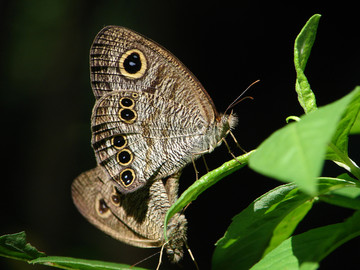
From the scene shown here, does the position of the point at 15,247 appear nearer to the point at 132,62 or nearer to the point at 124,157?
the point at 124,157

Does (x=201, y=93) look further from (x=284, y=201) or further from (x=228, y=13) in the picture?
(x=228, y=13)

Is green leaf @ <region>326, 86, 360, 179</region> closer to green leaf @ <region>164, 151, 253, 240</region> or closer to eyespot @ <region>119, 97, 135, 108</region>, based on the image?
green leaf @ <region>164, 151, 253, 240</region>

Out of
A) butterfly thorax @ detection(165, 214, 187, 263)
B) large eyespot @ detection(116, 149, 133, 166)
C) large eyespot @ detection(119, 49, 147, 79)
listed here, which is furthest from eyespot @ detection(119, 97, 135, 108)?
butterfly thorax @ detection(165, 214, 187, 263)

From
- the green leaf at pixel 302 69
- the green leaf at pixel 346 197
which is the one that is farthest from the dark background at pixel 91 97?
the green leaf at pixel 346 197

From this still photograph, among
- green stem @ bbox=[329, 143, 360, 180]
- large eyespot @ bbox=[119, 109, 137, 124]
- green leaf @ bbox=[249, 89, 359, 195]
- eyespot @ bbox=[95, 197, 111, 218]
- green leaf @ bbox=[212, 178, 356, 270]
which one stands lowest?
eyespot @ bbox=[95, 197, 111, 218]

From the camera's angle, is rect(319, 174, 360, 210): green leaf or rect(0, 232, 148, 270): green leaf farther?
rect(0, 232, 148, 270): green leaf

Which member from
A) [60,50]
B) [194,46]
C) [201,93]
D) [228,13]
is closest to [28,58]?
[60,50]

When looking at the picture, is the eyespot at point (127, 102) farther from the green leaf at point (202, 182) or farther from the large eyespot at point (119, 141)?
the green leaf at point (202, 182)
